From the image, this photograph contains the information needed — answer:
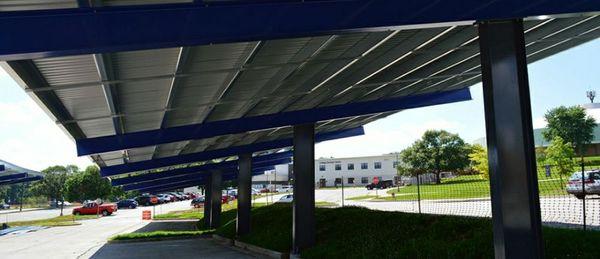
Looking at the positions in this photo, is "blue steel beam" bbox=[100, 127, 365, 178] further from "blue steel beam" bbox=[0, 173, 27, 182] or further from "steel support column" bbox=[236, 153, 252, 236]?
"blue steel beam" bbox=[0, 173, 27, 182]

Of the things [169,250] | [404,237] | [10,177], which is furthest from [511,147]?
[10,177]

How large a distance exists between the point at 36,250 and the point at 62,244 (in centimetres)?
258

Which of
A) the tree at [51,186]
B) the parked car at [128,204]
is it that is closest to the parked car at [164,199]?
the parked car at [128,204]

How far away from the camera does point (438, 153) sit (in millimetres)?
71562

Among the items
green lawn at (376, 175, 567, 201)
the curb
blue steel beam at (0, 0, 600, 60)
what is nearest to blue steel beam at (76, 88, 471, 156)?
the curb

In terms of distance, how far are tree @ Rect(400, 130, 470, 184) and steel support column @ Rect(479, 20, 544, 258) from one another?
204 feet

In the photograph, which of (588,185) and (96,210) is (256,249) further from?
(96,210)

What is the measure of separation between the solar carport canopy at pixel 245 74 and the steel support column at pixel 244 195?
859cm

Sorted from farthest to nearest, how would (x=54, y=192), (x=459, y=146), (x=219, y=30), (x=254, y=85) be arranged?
(x=54, y=192) → (x=459, y=146) → (x=254, y=85) → (x=219, y=30)

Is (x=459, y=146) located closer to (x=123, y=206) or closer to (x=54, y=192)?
(x=123, y=206)

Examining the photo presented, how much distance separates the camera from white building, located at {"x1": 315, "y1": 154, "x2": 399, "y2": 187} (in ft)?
357

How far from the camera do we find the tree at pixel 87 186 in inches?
3211

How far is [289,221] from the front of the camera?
834 inches

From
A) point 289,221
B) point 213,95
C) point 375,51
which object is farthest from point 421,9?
point 289,221
